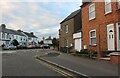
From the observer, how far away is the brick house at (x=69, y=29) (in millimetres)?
40438

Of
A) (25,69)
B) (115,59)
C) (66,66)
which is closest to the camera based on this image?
(25,69)

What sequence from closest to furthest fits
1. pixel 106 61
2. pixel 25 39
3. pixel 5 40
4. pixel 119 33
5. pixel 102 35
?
1. pixel 106 61
2. pixel 119 33
3. pixel 102 35
4. pixel 5 40
5. pixel 25 39

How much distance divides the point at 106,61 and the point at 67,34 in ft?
81.0

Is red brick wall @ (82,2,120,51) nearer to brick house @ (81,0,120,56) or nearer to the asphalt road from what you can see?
brick house @ (81,0,120,56)

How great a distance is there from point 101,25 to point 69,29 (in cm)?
1779

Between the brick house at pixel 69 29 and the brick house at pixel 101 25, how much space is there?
32.6 ft

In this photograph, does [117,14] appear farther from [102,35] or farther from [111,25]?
[102,35]

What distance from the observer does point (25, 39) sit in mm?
112062

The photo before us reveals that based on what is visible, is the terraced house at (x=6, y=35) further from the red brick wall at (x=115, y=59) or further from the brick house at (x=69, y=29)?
the red brick wall at (x=115, y=59)

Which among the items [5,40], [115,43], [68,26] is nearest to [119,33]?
[115,43]

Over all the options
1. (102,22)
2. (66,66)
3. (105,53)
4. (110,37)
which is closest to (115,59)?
(66,66)

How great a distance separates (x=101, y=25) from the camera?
81.1 feet

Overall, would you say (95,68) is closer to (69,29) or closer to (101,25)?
(101,25)

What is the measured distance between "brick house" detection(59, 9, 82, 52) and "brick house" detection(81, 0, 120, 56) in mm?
9933
